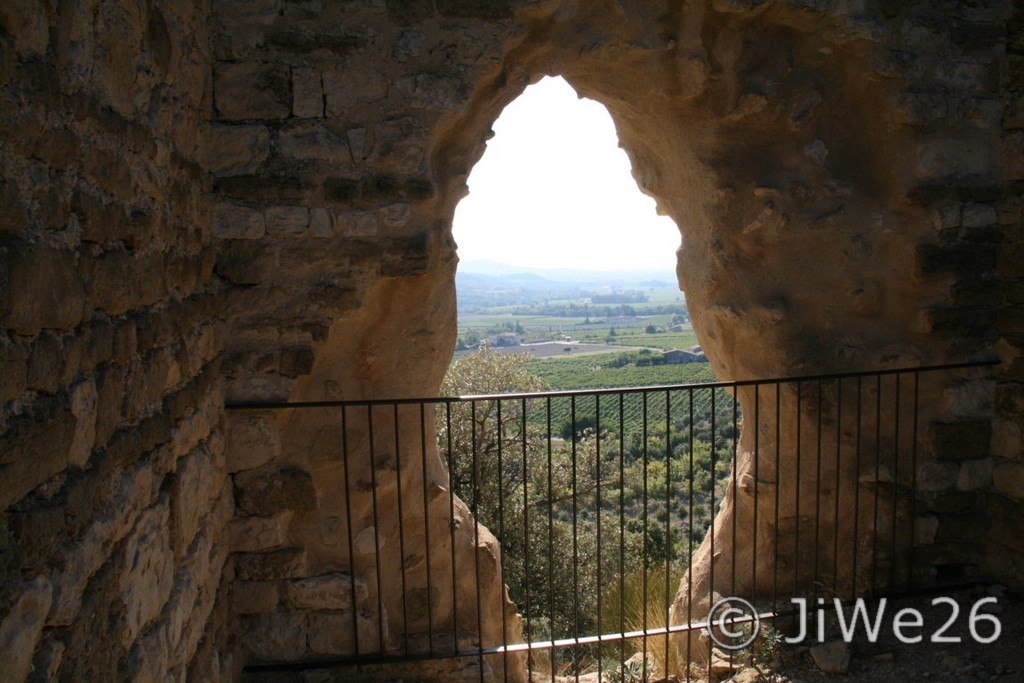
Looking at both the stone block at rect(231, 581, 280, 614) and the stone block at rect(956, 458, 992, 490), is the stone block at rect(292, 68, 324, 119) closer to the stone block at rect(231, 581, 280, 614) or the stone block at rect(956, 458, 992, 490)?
the stone block at rect(231, 581, 280, 614)

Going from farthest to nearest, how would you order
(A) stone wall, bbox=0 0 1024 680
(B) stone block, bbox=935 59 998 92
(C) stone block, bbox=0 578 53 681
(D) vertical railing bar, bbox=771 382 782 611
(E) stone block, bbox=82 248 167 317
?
1. (B) stone block, bbox=935 59 998 92
2. (D) vertical railing bar, bbox=771 382 782 611
3. (E) stone block, bbox=82 248 167 317
4. (A) stone wall, bbox=0 0 1024 680
5. (C) stone block, bbox=0 578 53 681

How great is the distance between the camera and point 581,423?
1730 centimetres

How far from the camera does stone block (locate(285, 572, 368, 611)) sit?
3.57m

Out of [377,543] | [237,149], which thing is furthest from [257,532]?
[237,149]

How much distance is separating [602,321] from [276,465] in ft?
217

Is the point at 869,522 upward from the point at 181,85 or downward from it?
downward

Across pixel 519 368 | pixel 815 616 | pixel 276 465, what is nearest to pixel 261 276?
pixel 276 465

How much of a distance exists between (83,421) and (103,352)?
22 cm

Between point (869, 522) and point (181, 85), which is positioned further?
point (869, 522)

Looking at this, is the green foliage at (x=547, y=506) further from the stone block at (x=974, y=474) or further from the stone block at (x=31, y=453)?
the stone block at (x=31, y=453)

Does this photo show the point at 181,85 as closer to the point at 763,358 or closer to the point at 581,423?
the point at 763,358

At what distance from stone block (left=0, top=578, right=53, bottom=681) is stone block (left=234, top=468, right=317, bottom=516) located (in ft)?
6.42

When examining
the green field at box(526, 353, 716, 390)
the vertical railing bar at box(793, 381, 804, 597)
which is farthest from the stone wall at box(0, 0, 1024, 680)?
the green field at box(526, 353, 716, 390)

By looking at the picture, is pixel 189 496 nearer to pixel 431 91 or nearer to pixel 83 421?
pixel 83 421
